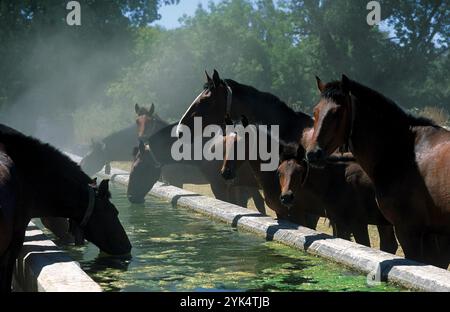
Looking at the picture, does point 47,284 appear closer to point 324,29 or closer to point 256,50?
point 324,29

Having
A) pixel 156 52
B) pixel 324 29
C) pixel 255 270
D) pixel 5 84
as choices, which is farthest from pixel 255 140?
pixel 156 52

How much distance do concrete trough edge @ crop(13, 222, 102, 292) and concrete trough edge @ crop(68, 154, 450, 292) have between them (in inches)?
105

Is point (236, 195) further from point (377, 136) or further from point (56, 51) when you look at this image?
point (56, 51)

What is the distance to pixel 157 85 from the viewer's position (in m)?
44.3

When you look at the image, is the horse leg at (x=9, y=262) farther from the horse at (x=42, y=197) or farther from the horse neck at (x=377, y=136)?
the horse neck at (x=377, y=136)

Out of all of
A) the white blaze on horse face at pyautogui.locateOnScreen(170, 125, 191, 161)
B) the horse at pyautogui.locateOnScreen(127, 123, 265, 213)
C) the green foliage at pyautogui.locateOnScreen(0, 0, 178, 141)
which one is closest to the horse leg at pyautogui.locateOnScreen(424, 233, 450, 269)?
the horse at pyautogui.locateOnScreen(127, 123, 265, 213)

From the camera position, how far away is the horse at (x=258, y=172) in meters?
10.3

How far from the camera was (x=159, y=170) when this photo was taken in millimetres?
15445

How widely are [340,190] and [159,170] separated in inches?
260

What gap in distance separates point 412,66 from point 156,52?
640 inches

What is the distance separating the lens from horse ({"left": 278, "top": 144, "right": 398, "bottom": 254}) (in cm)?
913

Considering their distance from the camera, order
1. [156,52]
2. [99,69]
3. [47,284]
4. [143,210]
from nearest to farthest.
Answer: [47,284]
[143,210]
[99,69]
[156,52]

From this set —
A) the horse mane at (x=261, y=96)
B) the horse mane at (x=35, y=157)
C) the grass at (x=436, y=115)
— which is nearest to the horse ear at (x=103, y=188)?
the horse mane at (x=35, y=157)

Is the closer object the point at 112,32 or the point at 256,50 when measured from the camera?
the point at 112,32
